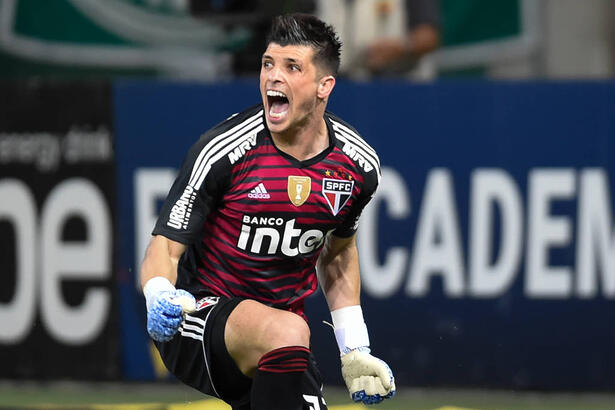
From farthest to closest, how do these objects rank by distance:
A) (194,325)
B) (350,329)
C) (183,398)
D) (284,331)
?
(183,398)
(350,329)
(194,325)
(284,331)

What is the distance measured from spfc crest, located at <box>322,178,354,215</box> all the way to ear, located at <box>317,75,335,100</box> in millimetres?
322

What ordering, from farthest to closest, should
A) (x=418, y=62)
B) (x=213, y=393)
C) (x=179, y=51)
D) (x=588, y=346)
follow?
(x=179, y=51)
(x=418, y=62)
(x=588, y=346)
(x=213, y=393)

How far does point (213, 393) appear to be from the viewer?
195 inches

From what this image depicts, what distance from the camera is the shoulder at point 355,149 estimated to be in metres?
4.99

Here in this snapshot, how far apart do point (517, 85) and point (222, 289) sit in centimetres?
361

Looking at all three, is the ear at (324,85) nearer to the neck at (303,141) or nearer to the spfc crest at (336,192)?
the neck at (303,141)

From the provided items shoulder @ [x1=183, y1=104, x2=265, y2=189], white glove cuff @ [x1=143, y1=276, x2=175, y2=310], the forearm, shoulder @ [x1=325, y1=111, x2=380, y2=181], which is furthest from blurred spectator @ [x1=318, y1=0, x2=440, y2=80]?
white glove cuff @ [x1=143, y1=276, x2=175, y2=310]

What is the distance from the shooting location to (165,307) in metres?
4.43

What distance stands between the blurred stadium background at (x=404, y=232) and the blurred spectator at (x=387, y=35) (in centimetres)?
166

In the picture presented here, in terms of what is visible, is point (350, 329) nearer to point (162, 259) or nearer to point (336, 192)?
point (336, 192)

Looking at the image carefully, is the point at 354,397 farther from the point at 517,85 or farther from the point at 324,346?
the point at 517,85

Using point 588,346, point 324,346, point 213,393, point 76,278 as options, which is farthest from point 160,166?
point 213,393

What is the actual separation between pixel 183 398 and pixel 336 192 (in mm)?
3255

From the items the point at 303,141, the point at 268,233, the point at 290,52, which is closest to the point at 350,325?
the point at 268,233
